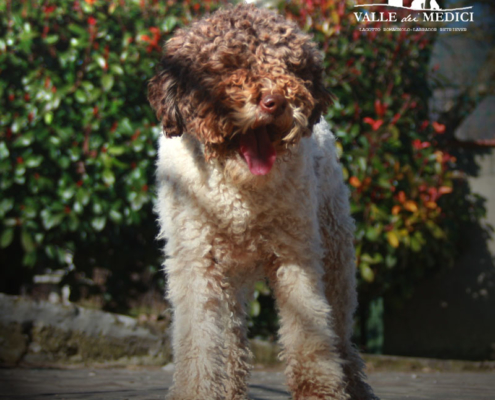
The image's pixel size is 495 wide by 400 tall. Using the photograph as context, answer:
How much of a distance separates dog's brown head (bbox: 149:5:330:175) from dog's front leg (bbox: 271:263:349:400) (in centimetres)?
62

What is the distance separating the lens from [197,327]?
2.92 meters

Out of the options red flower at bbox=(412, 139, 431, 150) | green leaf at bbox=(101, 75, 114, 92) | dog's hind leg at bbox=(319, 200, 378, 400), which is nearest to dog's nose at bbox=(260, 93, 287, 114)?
dog's hind leg at bbox=(319, 200, 378, 400)

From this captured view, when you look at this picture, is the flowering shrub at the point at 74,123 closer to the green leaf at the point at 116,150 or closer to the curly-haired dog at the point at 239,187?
the green leaf at the point at 116,150

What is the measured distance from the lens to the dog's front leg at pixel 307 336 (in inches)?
116

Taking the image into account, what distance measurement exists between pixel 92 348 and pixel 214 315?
2.45 m

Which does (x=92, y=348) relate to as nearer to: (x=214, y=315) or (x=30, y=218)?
(x=30, y=218)

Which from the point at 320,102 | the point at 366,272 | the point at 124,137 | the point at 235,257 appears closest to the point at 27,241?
the point at 124,137

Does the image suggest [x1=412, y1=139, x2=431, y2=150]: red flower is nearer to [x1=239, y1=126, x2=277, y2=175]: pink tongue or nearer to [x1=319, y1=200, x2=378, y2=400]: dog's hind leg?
[x1=319, y1=200, x2=378, y2=400]: dog's hind leg

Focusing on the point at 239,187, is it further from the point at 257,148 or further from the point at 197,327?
the point at 197,327

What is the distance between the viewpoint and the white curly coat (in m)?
2.93

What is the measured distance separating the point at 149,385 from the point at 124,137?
2.09 metres

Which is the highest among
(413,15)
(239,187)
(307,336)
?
(413,15)

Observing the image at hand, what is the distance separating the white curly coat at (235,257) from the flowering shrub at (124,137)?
6.57 feet

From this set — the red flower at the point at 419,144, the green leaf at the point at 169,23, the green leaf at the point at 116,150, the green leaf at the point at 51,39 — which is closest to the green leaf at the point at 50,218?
the green leaf at the point at 116,150
